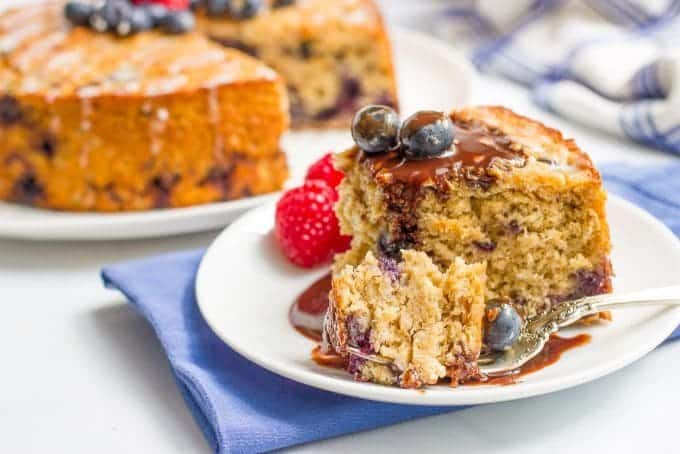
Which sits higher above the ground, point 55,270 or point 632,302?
point 632,302

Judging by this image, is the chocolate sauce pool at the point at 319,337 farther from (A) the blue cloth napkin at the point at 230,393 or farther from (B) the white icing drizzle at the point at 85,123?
(B) the white icing drizzle at the point at 85,123

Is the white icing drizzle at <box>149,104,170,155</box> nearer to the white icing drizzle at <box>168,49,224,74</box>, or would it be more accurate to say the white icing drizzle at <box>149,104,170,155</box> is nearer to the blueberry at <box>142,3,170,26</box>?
the white icing drizzle at <box>168,49,224,74</box>

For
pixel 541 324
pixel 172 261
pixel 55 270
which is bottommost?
pixel 55 270

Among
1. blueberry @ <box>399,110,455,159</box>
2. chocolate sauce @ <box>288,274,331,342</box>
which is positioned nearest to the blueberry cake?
chocolate sauce @ <box>288,274,331,342</box>

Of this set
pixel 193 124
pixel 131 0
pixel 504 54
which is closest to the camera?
pixel 193 124

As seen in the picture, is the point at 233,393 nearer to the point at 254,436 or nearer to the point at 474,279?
the point at 254,436

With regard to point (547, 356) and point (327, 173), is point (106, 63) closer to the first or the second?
point (327, 173)

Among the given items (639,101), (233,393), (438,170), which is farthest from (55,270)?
(639,101)

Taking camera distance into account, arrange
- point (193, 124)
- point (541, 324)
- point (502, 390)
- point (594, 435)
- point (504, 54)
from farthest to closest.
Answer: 1. point (504, 54)
2. point (193, 124)
3. point (541, 324)
4. point (594, 435)
5. point (502, 390)
